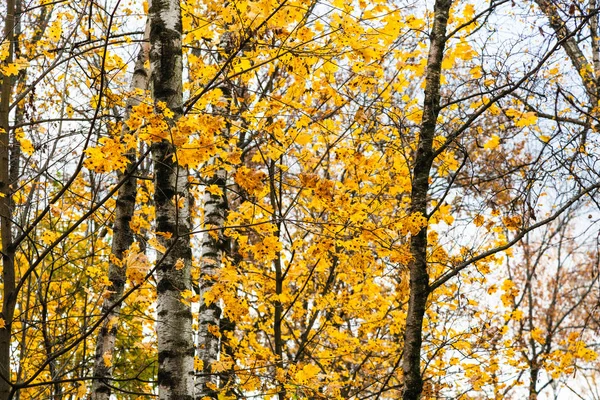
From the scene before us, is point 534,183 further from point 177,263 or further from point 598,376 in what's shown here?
point 598,376

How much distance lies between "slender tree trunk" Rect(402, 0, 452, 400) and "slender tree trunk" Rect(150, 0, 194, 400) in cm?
193

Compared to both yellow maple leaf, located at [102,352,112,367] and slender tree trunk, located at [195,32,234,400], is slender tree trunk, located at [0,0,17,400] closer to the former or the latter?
yellow maple leaf, located at [102,352,112,367]

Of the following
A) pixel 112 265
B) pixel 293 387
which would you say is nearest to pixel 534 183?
pixel 293 387

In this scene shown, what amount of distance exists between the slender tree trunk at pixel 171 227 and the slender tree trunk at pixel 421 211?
1926 millimetres

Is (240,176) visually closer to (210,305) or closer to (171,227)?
(171,227)

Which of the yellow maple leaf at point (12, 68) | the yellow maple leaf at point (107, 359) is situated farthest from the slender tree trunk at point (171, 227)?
the yellow maple leaf at point (107, 359)

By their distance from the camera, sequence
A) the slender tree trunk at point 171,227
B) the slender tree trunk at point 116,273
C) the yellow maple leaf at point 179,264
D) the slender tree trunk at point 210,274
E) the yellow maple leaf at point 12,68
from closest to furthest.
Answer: the slender tree trunk at point 171,227 < the yellow maple leaf at point 179,264 < the yellow maple leaf at point 12,68 < the slender tree trunk at point 116,273 < the slender tree trunk at point 210,274

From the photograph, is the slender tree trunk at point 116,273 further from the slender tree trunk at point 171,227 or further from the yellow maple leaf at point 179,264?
the yellow maple leaf at point 179,264

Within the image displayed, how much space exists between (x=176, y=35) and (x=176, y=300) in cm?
165

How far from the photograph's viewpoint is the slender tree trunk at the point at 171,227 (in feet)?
11.2

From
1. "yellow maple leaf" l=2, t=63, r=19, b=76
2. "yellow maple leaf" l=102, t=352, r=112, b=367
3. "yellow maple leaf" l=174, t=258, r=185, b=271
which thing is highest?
"yellow maple leaf" l=2, t=63, r=19, b=76

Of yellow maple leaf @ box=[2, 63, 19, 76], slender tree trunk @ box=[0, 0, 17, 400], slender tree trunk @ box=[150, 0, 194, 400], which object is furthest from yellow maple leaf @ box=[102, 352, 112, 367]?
yellow maple leaf @ box=[2, 63, 19, 76]

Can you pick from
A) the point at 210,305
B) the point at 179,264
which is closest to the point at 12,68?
the point at 179,264

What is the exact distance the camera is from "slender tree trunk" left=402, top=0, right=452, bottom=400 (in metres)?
4.75
